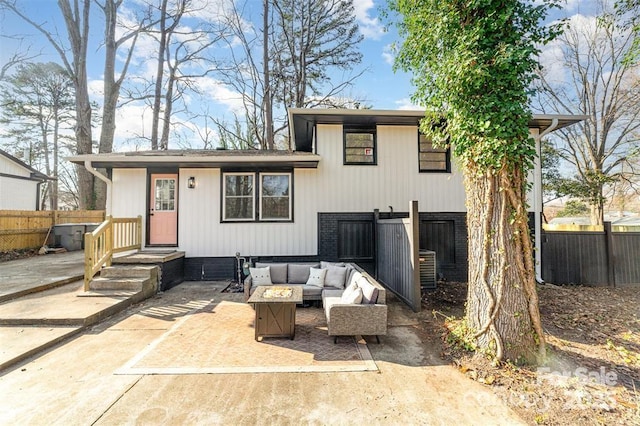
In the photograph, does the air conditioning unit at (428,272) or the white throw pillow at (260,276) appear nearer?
the white throw pillow at (260,276)

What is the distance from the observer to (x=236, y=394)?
9.54ft

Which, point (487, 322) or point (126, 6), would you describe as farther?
point (126, 6)

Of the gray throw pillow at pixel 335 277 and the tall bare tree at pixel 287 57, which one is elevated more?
the tall bare tree at pixel 287 57

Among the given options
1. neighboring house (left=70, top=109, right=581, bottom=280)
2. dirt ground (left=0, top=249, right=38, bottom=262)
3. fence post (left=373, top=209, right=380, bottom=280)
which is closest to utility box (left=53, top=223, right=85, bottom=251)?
dirt ground (left=0, top=249, right=38, bottom=262)

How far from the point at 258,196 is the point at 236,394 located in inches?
224

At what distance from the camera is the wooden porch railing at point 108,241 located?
5902mm

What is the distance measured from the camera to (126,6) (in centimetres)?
1414

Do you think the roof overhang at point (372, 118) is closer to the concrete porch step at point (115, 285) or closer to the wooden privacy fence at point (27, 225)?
the concrete porch step at point (115, 285)

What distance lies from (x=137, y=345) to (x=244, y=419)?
244 centimetres

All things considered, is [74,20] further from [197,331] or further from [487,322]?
[487,322]

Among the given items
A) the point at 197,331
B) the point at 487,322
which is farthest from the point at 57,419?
the point at 487,322

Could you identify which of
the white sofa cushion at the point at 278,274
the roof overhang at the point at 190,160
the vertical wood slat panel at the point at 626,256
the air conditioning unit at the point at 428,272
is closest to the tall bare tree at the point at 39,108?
the roof overhang at the point at 190,160

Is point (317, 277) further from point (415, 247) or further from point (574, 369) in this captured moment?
point (574, 369)

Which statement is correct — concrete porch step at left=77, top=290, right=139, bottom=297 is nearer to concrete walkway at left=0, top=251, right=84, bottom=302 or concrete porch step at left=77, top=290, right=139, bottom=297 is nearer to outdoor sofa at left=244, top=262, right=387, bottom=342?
concrete walkway at left=0, top=251, right=84, bottom=302
